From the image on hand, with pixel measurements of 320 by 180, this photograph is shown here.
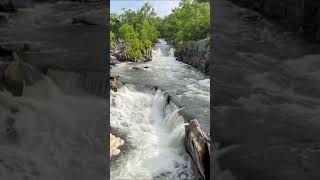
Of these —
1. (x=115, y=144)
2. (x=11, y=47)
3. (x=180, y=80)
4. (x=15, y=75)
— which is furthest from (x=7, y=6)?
(x=180, y=80)

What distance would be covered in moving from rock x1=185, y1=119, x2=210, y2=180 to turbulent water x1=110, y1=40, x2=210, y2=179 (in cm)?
23

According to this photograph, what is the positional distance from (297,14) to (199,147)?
1.56 meters

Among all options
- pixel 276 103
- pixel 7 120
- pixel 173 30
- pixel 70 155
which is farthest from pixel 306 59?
pixel 173 30

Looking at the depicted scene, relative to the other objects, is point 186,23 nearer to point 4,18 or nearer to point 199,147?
point 199,147

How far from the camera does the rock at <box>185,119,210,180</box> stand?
2.87 metres

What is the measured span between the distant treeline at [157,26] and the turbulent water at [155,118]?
167 centimetres

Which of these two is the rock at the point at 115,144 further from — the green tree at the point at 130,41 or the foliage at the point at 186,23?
the foliage at the point at 186,23

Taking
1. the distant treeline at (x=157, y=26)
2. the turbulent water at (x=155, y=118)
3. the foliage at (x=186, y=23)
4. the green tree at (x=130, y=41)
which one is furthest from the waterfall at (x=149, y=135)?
the foliage at (x=186, y=23)

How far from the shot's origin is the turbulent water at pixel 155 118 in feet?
11.8

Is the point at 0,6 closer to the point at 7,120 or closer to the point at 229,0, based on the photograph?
the point at 7,120

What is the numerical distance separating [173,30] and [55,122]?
8.81 m

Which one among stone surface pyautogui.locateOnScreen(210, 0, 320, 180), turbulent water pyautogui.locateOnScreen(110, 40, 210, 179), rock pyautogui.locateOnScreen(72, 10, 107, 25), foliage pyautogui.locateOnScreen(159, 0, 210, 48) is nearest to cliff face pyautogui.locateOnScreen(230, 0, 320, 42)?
stone surface pyautogui.locateOnScreen(210, 0, 320, 180)

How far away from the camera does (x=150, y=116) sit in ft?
16.3

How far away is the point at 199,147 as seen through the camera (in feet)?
10.1
